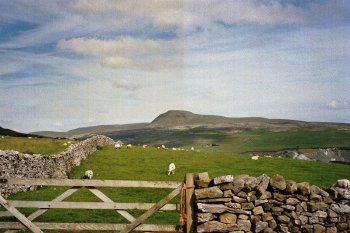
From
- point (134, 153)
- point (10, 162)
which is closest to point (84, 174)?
point (10, 162)

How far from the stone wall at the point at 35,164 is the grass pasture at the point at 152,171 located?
2.30ft

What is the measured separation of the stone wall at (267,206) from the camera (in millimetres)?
9867

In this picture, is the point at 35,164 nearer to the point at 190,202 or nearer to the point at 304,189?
the point at 190,202

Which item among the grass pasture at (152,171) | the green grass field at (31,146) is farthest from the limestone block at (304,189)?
the green grass field at (31,146)

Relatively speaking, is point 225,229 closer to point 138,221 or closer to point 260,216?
point 260,216

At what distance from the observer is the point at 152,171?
31.5 m

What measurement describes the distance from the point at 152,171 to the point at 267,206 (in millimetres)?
21512

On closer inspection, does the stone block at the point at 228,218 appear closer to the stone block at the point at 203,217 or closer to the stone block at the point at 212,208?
the stone block at the point at 212,208

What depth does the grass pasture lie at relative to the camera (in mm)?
16781

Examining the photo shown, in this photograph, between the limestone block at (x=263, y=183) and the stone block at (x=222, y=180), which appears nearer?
Answer: the stone block at (x=222, y=180)

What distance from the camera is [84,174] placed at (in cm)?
2945

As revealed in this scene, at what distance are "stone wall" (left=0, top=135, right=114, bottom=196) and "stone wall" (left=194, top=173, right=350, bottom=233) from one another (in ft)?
46.6

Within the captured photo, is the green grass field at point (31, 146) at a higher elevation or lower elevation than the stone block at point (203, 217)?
higher

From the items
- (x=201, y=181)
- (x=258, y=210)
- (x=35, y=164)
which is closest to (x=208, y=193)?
(x=201, y=181)
